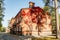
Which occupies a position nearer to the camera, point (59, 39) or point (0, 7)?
point (59, 39)

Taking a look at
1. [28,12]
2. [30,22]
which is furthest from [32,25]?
[28,12]

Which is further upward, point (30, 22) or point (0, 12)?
point (0, 12)

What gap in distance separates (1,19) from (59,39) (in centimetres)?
2147

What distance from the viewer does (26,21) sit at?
42594 millimetres

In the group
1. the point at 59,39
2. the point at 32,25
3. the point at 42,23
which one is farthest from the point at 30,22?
the point at 59,39

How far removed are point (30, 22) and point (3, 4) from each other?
8450 millimetres

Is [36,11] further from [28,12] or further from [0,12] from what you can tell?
[0,12]

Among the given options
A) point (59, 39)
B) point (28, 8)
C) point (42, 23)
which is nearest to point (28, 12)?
point (28, 8)

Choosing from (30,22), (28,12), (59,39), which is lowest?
(59,39)

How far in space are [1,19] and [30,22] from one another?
7.38 meters

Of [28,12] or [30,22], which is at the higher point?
[28,12]

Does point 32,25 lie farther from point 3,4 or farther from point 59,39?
point 59,39

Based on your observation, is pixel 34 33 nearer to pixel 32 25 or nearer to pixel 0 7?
pixel 32 25

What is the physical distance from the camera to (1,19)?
139ft
